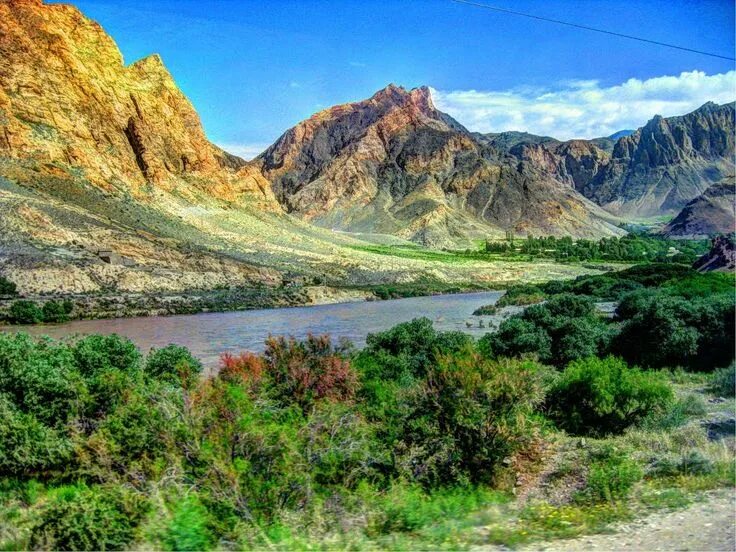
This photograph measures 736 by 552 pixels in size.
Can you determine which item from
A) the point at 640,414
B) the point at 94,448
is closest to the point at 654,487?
the point at 640,414

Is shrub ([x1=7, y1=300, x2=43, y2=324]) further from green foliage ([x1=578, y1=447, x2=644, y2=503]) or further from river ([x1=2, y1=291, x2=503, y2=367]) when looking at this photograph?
green foliage ([x1=578, y1=447, x2=644, y2=503])

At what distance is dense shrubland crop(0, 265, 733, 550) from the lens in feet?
26.9

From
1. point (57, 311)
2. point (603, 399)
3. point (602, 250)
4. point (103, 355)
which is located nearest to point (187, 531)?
point (603, 399)

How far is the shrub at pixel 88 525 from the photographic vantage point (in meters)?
7.84

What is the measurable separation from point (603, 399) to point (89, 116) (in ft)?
382

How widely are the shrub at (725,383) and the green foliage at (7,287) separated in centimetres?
5961

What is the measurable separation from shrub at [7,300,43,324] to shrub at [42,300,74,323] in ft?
2.59

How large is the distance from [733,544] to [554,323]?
24.2 meters

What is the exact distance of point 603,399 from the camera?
16.5 m

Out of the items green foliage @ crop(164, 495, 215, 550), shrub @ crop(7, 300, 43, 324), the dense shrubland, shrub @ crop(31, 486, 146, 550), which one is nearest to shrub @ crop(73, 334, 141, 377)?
the dense shrubland

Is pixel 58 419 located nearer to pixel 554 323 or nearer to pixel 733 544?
pixel 733 544

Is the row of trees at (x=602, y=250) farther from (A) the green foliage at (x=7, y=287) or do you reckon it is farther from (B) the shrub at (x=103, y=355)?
(B) the shrub at (x=103, y=355)

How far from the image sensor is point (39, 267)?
67.1m

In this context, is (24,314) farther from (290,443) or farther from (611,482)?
(611,482)
